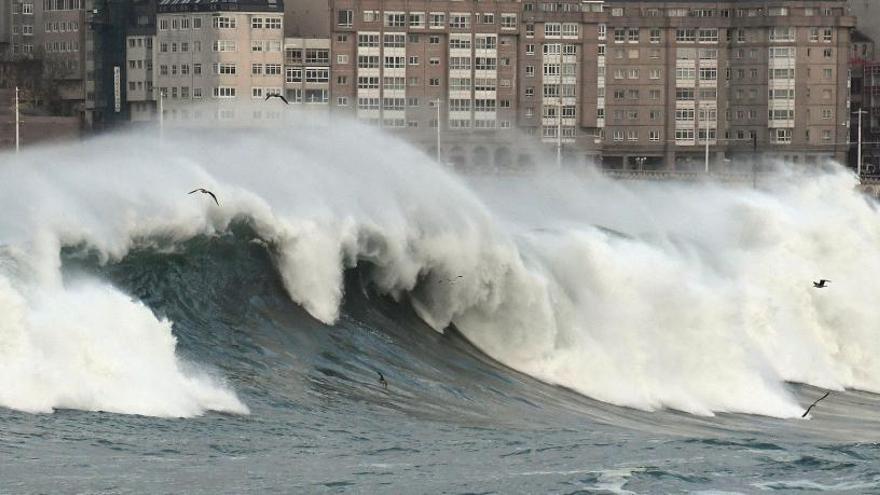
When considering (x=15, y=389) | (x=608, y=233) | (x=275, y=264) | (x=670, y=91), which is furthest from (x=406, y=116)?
(x=15, y=389)

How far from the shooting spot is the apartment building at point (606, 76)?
15288cm

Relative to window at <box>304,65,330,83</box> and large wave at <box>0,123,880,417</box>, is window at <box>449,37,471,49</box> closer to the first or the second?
window at <box>304,65,330,83</box>

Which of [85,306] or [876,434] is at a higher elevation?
[85,306]

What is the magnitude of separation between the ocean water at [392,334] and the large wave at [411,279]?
0.22 ft

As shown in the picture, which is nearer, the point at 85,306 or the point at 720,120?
the point at 85,306

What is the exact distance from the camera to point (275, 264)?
129 ft

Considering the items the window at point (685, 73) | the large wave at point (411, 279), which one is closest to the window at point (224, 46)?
the window at point (685, 73)

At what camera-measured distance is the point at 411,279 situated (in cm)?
4169

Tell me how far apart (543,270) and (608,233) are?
22.9 ft

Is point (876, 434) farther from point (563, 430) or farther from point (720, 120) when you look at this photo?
point (720, 120)

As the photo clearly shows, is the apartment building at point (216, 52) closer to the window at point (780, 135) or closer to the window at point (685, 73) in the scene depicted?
→ the window at point (685, 73)

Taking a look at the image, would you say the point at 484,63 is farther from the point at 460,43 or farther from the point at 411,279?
the point at 411,279

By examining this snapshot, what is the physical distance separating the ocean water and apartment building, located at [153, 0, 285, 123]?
97.4 m

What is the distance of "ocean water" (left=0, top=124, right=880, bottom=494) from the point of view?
2700cm
